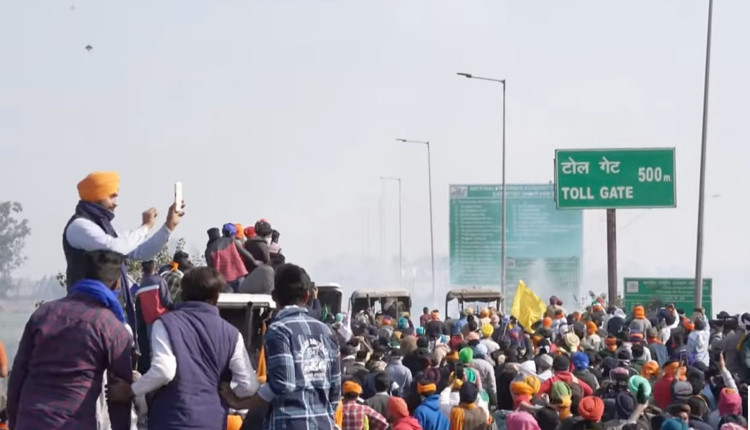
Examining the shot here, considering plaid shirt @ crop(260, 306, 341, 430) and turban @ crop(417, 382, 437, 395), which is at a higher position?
plaid shirt @ crop(260, 306, 341, 430)

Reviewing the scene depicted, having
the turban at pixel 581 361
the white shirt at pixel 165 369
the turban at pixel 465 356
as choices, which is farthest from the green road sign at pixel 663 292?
the white shirt at pixel 165 369

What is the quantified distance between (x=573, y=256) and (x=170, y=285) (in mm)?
63814

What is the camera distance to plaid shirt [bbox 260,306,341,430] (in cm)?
669

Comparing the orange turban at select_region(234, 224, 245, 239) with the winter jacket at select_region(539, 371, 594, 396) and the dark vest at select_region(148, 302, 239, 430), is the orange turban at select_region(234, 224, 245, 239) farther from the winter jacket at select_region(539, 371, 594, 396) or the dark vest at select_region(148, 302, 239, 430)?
the dark vest at select_region(148, 302, 239, 430)

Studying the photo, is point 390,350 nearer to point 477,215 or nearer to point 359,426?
point 359,426

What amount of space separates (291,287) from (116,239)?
2.83 feet

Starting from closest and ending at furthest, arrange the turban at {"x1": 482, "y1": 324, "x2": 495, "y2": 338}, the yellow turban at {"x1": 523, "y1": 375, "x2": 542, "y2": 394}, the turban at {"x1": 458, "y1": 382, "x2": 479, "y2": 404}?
the turban at {"x1": 458, "y1": 382, "x2": 479, "y2": 404} → the yellow turban at {"x1": 523, "y1": 375, "x2": 542, "y2": 394} → the turban at {"x1": 482, "y1": 324, "x2": 495, "y2": 338}

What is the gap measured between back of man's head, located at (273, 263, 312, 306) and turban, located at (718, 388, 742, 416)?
6760 millimetres

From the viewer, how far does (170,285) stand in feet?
32.3

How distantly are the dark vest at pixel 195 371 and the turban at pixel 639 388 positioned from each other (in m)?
6.55

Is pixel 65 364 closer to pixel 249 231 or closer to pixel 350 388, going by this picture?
pixel 350 388

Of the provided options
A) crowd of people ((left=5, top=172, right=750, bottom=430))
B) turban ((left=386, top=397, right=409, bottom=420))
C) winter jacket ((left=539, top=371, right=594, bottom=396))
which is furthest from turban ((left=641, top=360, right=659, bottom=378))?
turban ((left=386, top=397, right=409, bottom=420))

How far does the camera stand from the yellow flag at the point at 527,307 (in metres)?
27.7

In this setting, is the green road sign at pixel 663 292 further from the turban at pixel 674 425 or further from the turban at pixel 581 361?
the turban at pixel 674 425
